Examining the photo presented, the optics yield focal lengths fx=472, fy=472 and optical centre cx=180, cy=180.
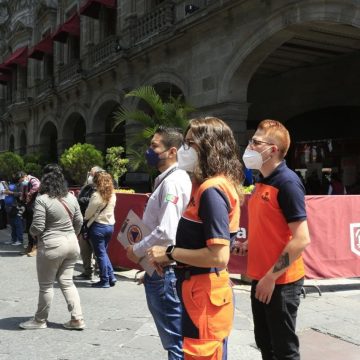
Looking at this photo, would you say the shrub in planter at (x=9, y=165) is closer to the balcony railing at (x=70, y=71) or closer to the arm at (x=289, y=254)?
the balcony railing at (x=70, y=71)

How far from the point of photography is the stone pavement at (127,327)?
14.1ft

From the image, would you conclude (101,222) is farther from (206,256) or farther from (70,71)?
(70,71)

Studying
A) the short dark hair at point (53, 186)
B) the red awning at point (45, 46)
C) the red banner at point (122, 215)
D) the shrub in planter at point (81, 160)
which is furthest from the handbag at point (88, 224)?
the red awning at point (45, 46)

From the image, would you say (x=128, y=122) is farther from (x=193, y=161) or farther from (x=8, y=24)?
(x=8, y=24)

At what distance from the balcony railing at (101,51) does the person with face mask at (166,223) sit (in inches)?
619

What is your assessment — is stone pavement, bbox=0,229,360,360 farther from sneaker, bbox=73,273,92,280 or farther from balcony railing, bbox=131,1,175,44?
balcony railing, bbox=131,1,175,44

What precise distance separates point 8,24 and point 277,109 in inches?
967

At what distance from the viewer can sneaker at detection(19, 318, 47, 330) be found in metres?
4.94

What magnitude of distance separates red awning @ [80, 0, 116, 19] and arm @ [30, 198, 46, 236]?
14.9m

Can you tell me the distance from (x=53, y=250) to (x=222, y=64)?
8.92 m

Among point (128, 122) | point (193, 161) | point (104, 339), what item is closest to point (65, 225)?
point (104, 339)

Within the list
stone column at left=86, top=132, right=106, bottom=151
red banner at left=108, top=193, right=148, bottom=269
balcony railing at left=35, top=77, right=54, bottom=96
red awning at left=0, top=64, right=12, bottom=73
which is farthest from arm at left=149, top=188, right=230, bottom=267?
red awning at left=0, top=64, right=12, bottom=73

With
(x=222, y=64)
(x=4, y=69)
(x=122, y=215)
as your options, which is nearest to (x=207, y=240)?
(x=122, y=215)

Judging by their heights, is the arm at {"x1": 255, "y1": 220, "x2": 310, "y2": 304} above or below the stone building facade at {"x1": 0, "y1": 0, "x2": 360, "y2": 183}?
below
